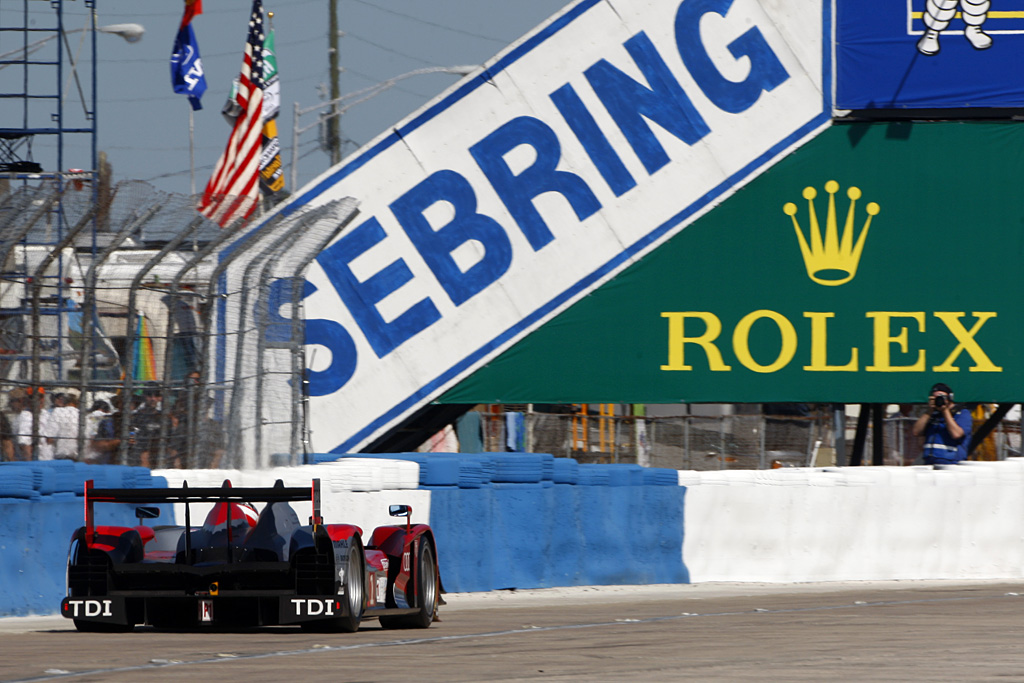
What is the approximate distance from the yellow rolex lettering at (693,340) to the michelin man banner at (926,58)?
10.2 feet

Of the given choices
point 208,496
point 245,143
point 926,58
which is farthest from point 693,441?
point 208,496

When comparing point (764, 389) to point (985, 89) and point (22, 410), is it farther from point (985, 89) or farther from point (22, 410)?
point (22, 410)

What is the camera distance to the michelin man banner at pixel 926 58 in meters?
19.2

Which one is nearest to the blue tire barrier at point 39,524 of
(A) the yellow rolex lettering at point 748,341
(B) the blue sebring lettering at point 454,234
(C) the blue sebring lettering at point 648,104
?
(B) the blue sebring lettering at point 454,234

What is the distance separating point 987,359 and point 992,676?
40.0 ft

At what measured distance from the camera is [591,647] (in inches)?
359

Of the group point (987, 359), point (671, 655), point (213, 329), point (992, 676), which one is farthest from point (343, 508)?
point (987, 359)

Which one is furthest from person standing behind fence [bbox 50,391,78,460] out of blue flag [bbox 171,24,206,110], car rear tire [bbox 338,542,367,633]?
blue flag [bbox 171,24,206,110]

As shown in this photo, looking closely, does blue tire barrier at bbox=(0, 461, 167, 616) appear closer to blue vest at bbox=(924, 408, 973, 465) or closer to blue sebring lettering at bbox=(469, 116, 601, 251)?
blue sebring lettering at bbox=(469, 116, 601, 251)

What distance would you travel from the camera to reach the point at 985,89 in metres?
19.2

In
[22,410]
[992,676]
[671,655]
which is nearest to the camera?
[992,676]

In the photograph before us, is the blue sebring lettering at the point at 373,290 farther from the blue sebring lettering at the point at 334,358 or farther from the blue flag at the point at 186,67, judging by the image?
the blue flag at the point at 186,67

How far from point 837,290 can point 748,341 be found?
49.4 inches

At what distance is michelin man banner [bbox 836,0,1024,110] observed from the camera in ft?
62.8
